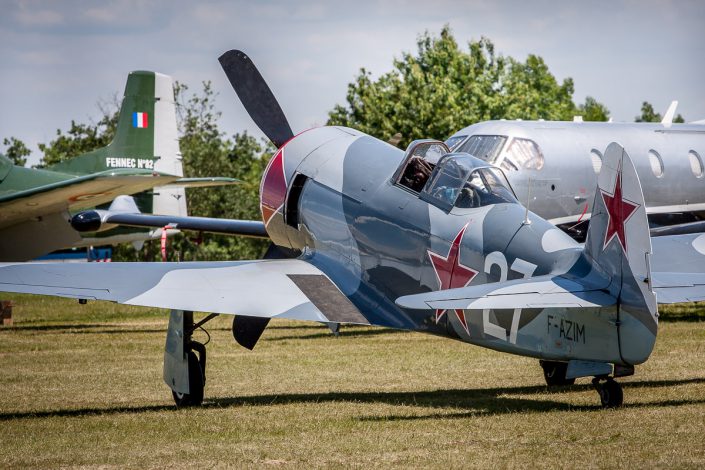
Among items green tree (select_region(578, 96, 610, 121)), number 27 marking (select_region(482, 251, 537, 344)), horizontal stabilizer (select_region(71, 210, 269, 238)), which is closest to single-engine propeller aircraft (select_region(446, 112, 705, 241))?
horizontal stabilizer (select_region(71, 210, 269, 238))

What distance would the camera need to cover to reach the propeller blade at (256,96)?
14586 millimetres

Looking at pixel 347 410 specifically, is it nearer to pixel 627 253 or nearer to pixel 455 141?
pixel 627 253

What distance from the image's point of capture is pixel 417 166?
10969 mm

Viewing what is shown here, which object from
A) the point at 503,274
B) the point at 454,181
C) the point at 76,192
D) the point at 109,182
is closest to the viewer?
the point at 503,274

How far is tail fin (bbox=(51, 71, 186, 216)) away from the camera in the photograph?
27.5m

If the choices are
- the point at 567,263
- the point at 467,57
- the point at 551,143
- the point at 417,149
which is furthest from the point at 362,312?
the point at 467,57

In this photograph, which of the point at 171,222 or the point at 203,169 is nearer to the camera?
the point at 171,222

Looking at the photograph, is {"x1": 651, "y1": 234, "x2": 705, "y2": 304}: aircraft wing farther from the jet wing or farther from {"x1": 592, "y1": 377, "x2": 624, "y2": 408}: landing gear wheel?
the jet wing

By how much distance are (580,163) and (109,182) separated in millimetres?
9311

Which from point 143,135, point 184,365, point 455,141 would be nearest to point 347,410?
point 184,365

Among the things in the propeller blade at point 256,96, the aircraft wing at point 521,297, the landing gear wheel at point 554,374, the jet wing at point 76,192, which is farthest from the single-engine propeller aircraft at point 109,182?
the aircraft wing at point 521,297

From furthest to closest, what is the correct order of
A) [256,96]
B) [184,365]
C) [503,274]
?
[256,96], [184,365], [503,274]

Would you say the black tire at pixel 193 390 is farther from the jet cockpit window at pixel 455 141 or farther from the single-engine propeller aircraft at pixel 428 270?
the jet cockpit window at pixel 455 141

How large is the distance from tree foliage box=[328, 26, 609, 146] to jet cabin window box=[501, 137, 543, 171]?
31934 mm
